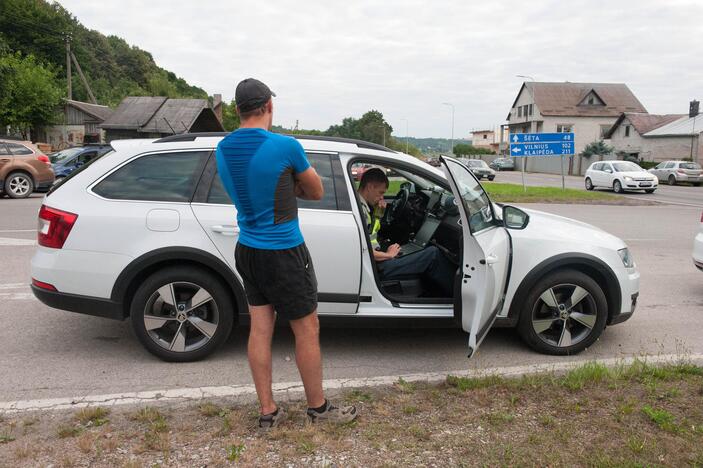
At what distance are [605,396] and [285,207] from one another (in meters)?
2.27

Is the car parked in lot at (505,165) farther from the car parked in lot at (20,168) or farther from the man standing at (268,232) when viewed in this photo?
the man standing at (268,232)

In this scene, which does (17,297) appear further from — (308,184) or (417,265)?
(308,184)

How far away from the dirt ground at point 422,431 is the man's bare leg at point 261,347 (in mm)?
245

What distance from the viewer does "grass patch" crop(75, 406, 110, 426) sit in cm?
325

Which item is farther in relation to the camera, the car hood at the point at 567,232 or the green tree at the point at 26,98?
the green tree at the point at 26,98

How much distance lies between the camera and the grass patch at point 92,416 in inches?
128

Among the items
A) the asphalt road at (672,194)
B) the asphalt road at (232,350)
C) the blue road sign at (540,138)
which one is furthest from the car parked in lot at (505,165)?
the asphalt road at (232,350)

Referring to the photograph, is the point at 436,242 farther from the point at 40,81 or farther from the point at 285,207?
the point at 40,81

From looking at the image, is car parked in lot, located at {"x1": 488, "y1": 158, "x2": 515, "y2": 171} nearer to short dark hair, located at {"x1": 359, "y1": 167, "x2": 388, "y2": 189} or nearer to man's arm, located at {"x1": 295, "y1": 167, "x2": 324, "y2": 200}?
short dark hair, located at {"x1": 359, "y1": 167, "x2": 388, "y2": 189}

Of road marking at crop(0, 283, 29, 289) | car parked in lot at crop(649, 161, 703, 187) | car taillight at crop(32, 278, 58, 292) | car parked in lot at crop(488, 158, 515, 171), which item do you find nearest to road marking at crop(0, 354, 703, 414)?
car taillight at crop(32, 278, 58, 292)

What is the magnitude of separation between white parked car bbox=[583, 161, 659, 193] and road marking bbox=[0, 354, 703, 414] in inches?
941

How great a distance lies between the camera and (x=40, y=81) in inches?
1593

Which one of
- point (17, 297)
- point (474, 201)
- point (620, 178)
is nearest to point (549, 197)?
point (620, 178)

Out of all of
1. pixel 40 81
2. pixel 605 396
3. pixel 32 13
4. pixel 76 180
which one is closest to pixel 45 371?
pixel 76 180
